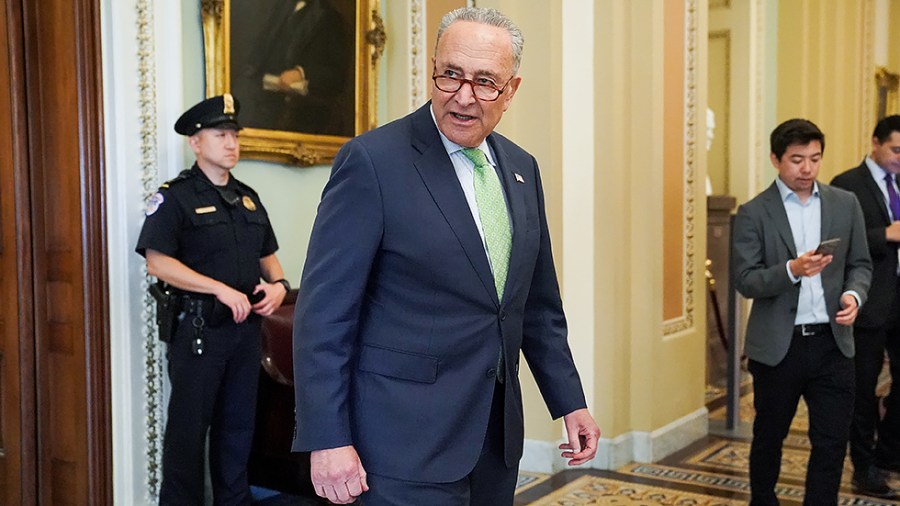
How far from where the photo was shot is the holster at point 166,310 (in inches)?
143

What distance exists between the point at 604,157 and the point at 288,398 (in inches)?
85.4

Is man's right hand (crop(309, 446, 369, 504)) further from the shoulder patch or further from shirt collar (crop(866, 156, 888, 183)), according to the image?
shirt collar (crop(866, 156, 888, 183))

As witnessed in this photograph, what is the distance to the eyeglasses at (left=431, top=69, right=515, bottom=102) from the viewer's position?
1.93 metres

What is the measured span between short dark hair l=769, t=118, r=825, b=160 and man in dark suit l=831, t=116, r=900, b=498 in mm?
1088

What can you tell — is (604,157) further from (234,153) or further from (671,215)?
(234,153)

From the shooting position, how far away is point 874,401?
4.91 m

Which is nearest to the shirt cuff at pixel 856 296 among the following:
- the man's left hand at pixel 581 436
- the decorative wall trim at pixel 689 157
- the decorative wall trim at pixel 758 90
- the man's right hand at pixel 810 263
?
the man's right hand at pixel 810 263

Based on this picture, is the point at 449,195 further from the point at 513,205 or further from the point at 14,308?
the point at 14,308

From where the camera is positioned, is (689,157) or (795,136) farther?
(689,157)

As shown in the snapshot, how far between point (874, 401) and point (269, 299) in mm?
3191

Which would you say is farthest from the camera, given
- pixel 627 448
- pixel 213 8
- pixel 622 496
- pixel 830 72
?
pixel 830 72

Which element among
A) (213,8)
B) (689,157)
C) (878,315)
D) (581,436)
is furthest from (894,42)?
(581,436)

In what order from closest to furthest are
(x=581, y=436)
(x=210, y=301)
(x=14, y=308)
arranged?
(x=581, y=436), (x=210, y=301), (x=14, y=308)

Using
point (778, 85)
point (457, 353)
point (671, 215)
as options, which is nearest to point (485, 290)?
point (457, 353)
